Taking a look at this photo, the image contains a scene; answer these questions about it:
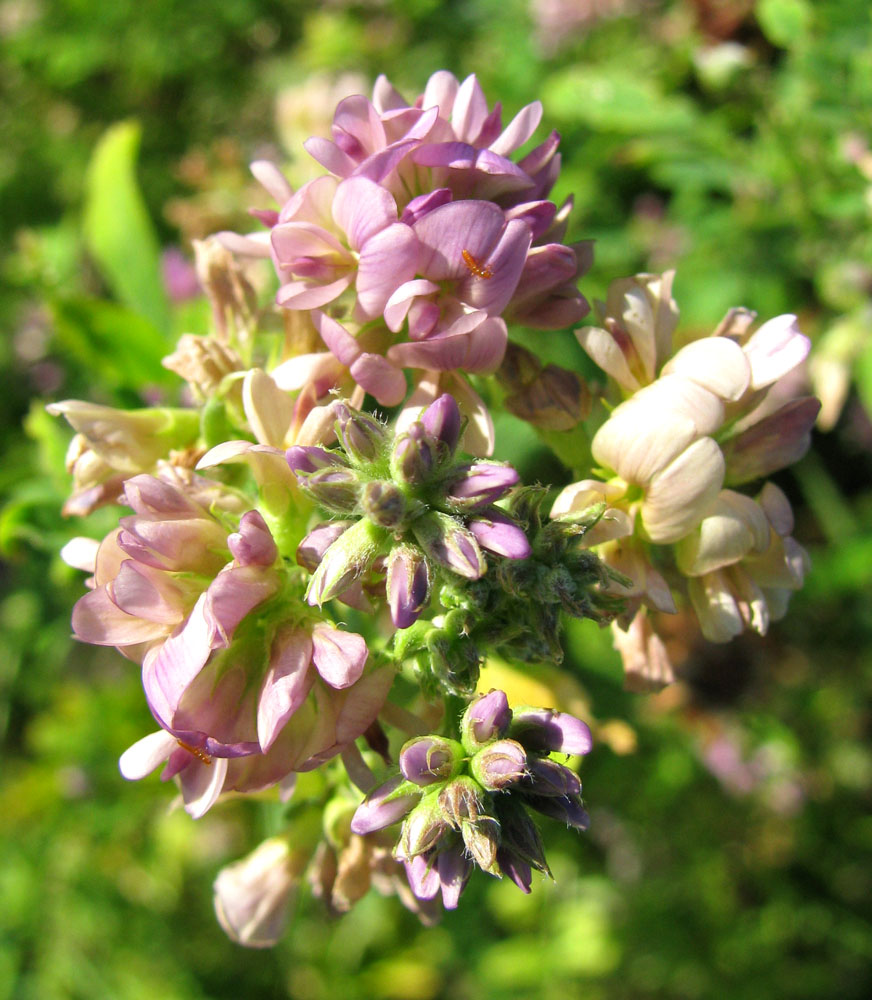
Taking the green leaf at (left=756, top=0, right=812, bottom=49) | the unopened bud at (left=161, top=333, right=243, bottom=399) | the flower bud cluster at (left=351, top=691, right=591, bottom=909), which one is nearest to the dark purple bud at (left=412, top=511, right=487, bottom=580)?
the flower bud cluster at (left=351, top=691, right=591, bottom=909)

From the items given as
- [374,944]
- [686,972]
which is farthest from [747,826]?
[374,944]

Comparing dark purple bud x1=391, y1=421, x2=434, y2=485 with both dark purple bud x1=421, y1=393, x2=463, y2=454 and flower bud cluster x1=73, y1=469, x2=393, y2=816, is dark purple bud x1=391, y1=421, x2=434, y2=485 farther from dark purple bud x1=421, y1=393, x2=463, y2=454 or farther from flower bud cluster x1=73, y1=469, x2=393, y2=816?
flower bud cluster x1=73, y1=469, x2=393, y2=816

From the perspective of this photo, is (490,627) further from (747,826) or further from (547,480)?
(747,826)

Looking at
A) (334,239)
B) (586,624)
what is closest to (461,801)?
(334,239)

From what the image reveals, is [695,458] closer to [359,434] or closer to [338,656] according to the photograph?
[359,434]

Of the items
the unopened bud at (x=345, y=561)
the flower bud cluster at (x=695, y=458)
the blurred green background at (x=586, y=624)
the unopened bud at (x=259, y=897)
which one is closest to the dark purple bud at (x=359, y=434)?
the unopened bud at (x=345, y=561)

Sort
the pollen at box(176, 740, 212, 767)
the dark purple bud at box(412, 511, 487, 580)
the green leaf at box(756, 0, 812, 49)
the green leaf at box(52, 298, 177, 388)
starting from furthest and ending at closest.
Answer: the green leaf at box(756, 0, 812, 49) → the green leaf at box(52, 298, 177, 388) → the pollen at box(176, 740, 212, 767) → the dark purple bud at box(412, 511, 487, 580)
